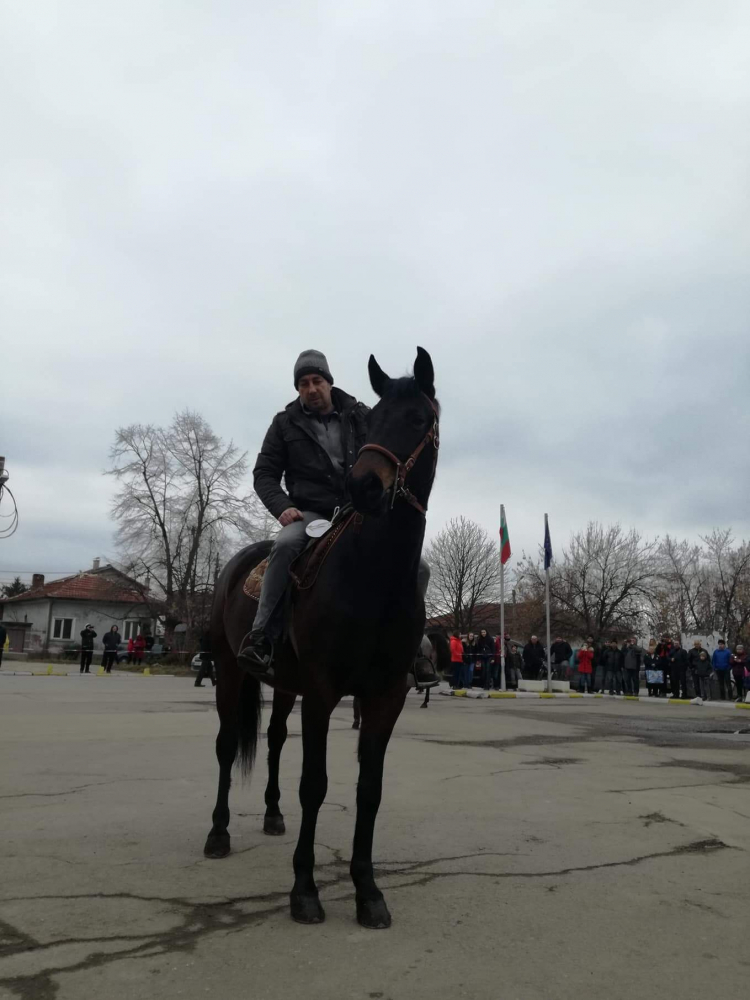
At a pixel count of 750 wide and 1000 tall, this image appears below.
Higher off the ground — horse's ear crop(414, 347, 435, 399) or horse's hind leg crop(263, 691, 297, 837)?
horse's ear crop(414, 347, 435, 399)

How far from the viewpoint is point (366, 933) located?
3.24 metres

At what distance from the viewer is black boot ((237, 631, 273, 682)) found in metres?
4.21

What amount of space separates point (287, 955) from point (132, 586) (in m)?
50.2

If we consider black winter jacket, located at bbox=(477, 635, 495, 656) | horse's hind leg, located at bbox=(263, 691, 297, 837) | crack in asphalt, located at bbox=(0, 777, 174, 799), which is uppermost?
black winter jacket, located at bbox=(477, 635, 495, 656)

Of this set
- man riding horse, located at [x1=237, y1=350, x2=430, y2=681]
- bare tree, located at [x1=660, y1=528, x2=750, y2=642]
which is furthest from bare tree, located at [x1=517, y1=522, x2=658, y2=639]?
man riding horse, located at [x1=237, y1=350, x2=430, y2=681]

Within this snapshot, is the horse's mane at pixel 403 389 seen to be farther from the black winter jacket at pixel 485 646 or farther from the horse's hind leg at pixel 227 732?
the black winter jacket at pixel 485 646

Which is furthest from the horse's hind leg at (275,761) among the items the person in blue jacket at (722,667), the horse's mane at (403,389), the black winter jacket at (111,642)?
the black winter jacket at (111,642)

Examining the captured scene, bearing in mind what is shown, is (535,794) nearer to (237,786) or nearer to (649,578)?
(237,786)

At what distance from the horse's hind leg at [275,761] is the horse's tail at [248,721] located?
144 mm

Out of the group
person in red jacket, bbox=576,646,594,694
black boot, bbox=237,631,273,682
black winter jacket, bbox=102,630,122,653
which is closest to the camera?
black boot, bbox=237,631,273,682

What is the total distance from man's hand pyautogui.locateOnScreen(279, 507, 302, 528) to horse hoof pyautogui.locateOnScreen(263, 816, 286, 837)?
1.99m

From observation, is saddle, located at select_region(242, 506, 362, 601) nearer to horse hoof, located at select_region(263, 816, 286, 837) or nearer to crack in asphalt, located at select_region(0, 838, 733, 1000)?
crack in asphalt, located at select_region(0, 838, 733, 1000)

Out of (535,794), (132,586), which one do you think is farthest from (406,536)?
(132,586)

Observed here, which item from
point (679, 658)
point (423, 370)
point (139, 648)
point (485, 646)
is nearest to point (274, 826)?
point (423, 370)
